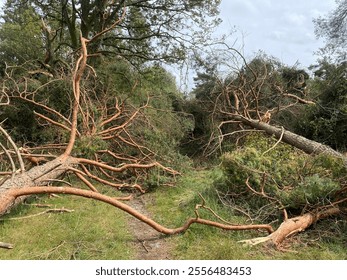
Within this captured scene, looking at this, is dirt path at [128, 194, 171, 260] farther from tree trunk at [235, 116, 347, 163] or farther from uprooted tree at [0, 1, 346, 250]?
tree trunk at [235, 116, 347, 163]

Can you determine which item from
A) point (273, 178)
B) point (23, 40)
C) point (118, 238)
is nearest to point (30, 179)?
point (118, 238)

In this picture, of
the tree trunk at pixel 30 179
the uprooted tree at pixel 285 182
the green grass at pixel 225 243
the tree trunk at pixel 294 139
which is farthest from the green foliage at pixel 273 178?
the tree trunk at pixel 30 179

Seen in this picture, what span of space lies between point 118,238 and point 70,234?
57cm

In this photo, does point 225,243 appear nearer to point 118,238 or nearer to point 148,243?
point 148,243

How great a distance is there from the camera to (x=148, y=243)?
3672mm

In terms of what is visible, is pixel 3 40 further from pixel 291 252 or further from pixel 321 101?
pixel 291 252

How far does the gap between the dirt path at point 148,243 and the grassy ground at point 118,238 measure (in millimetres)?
75

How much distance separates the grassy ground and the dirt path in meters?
0.08

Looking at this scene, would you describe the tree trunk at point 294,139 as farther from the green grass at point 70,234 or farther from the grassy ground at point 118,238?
the green grass at point 70,234

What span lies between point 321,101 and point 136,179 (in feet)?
21.0

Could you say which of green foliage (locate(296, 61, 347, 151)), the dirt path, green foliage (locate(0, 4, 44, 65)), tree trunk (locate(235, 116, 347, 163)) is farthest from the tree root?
green foliage (locate(0, 4, 44, 65))

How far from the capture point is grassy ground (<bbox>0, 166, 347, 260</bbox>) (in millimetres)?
3201

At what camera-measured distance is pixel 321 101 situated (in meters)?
9.27

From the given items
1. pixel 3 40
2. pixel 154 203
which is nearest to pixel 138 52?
pixel 3 40
